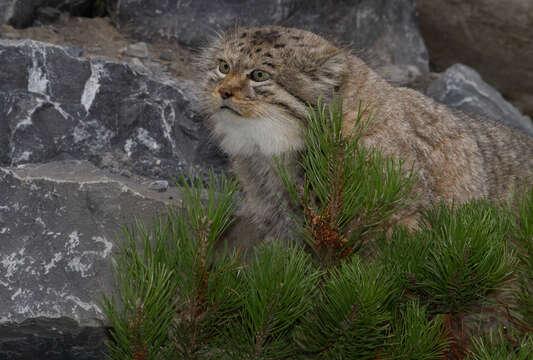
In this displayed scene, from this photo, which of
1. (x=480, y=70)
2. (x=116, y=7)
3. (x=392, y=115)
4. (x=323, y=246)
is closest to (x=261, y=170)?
(x=392, y=115)

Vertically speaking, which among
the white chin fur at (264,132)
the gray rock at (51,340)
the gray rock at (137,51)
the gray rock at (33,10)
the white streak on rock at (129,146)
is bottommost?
the gray rock at (51,340)

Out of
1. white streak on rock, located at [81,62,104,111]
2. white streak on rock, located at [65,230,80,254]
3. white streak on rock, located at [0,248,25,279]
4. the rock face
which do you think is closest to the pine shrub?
white streak on rock, located at [65,230,80,254]

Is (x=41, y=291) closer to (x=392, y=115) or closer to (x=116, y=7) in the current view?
(x=392, y=115)

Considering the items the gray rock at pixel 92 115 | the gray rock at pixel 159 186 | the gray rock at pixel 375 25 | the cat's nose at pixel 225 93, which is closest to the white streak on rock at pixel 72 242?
the gray rock at pixel 159 186

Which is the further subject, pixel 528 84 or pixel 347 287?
pixel 528 84

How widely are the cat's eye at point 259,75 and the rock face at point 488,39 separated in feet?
15.4

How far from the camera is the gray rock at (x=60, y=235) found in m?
3.75

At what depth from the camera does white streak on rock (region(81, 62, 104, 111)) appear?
4.98 m

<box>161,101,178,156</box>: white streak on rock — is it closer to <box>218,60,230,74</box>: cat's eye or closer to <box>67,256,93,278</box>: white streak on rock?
<box>218,60,230,74</box>: cat's eye

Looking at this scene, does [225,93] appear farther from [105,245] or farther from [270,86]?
[105,245]

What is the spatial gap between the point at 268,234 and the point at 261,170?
0.44m

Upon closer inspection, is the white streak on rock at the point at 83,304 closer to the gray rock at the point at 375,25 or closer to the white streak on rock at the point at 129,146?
the white streak on rock at the point at 129,146

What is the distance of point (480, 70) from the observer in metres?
8.34

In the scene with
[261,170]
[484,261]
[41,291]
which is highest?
[484,261]
